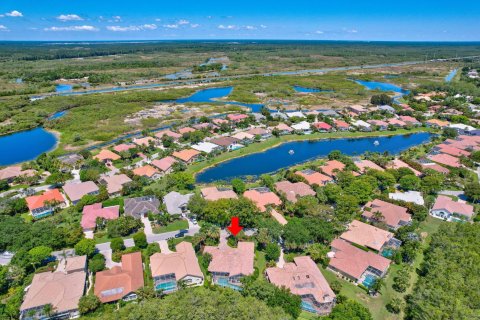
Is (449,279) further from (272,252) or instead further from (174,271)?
(174,271)

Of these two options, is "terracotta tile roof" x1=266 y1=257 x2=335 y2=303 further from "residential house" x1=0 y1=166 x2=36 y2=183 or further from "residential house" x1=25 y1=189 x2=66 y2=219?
"residential house" x1=0 y1=166 x2=36 y2=183

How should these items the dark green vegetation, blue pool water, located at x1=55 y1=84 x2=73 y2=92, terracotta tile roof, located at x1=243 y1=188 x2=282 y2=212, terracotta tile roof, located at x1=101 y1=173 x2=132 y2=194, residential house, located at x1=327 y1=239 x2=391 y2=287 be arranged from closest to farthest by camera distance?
the dark green vegetation
residential house, located at x1=327 y1=239 x2=391 y2=287
terracotta tile roof, located at x1=243 y1=188 x2=282 y2=212
terracotta tile roof, located at x1=101 y1=173 x2=132 y2=194
blue pool water, located at x1=55 y1=84 x2=73 y2=92

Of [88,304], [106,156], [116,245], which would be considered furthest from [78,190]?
[88,304]

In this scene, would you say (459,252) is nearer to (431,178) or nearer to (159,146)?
(431,178)

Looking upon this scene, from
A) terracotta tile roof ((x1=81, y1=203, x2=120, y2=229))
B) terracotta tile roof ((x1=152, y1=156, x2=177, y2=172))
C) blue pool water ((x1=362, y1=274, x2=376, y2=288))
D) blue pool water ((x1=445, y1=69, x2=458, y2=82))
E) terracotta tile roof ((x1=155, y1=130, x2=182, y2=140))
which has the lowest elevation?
blue pool water ((x1=362, y1=274, x2=376, y2=288))

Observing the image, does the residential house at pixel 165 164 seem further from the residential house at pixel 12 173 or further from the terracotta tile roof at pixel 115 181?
the residential house at pixel 12 173

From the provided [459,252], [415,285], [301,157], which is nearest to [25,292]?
[415,285]

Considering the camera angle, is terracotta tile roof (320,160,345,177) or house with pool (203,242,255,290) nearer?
house with pool (203,242,255,290)

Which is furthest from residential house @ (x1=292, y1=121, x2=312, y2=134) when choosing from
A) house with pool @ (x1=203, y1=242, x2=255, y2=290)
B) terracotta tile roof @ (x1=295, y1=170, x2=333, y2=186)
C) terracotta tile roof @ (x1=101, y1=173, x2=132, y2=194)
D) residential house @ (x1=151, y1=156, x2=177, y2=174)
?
house with pool @ (x1=203, y1=242, x2=255, y2=290)
